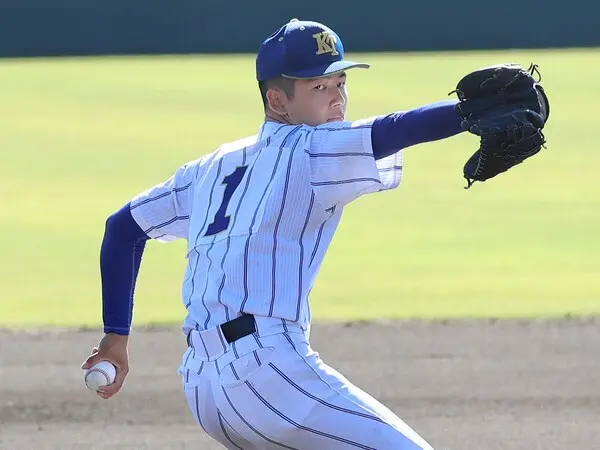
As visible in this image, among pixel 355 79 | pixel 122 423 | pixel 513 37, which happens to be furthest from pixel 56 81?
pixel 122 423

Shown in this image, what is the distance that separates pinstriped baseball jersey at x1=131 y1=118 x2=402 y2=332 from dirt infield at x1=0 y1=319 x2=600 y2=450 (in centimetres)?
246

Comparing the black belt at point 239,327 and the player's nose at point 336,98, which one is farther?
the player's nose at point 336,98

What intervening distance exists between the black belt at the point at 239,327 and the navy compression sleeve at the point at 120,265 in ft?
2.06

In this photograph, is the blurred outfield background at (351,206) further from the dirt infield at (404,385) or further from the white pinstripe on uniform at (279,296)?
the white pinstripe on uniform at (279,296)

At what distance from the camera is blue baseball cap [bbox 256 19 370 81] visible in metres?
3.26

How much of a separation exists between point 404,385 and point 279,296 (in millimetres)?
3359

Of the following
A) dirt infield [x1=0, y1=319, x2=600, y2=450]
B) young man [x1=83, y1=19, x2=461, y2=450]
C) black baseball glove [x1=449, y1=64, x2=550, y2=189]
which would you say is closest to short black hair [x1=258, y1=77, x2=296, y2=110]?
young man [x1=83, y1=19, x2=461, y2=450]

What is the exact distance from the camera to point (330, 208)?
3156mm

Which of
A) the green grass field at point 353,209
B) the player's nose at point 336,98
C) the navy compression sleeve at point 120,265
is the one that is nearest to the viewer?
the player's nose at point 336,98

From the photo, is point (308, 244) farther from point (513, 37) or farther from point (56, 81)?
point (513, 37)

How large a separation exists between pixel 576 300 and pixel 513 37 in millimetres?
22304

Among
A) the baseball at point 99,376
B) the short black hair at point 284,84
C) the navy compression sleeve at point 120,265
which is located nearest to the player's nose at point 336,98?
the short black hair at point 284,84

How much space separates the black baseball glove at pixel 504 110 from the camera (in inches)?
114

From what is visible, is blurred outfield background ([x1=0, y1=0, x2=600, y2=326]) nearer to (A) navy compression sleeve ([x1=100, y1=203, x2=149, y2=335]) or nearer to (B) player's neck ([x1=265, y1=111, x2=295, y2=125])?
(A) navy compression sleeve ([x1=100, y1=203, x2=149, y2=335])
